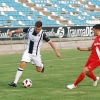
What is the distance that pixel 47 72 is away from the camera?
16.0 metres

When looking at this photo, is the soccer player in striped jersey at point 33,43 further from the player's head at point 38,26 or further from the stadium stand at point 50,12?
the stadium stand at point 50,12

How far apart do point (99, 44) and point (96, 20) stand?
32.1 meters

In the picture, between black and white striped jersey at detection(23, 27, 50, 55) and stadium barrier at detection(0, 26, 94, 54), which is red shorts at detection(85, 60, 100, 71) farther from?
stadium barrier at detection(0, 26, 94, 54)

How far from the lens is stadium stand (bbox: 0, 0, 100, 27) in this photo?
121ft

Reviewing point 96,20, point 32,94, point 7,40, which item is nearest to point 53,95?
point 32,94

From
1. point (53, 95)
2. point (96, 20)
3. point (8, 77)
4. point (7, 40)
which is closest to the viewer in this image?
point (53, 95)

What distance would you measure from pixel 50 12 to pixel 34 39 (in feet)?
97.8

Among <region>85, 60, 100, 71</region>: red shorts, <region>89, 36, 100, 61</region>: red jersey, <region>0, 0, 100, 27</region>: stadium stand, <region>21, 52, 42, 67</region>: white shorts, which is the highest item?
<region>89, 36, 100, 61</region>: red jersey

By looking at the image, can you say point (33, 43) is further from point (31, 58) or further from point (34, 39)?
point (31, 58)

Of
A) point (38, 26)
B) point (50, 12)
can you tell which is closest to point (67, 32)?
point (50, 12)

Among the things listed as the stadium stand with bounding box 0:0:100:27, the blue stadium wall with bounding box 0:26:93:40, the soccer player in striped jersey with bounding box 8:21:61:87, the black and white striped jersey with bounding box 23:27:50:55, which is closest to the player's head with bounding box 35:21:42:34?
the soccer player in striped jersey with bounding box 8:21:61:87

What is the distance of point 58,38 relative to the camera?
33406mm

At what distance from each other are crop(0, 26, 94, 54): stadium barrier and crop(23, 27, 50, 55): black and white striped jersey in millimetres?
18239

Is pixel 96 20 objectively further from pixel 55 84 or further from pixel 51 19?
pixel 55 84
